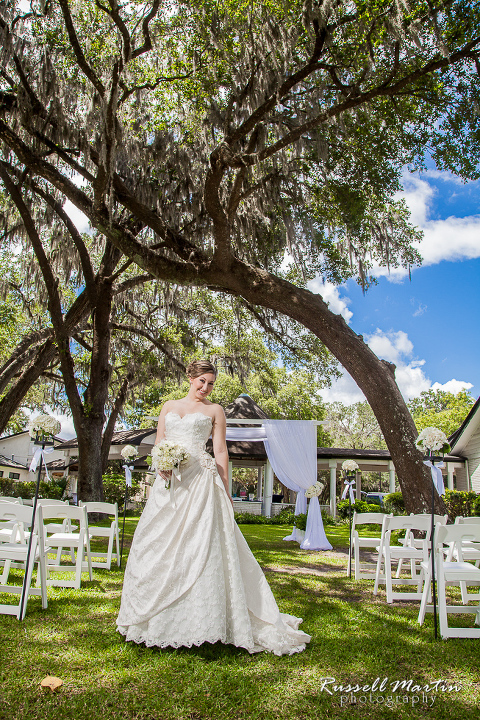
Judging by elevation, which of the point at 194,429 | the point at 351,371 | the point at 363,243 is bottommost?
the point at 194,429

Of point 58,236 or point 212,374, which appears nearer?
point 212,374

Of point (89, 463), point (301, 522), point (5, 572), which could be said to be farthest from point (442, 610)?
point (89, 463)

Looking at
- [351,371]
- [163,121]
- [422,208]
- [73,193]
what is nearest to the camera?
[351,371]

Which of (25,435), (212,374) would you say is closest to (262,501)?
(212,374)

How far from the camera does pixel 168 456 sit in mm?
3512

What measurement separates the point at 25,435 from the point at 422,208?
118 feet

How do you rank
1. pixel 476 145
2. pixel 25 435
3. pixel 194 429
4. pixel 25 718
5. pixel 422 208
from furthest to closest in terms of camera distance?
pixel 25 435 → pixel 422 208 → pixel 476 145 → pixel 194 429 → pixel 25 718

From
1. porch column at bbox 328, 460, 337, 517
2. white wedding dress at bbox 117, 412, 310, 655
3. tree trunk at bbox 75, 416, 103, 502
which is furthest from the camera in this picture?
porch column at bbox 328, 460, 337, 517

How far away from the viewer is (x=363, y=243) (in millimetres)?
10156

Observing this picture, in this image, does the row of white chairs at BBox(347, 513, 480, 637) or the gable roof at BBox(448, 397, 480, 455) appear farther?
the gable roof at BBox(448, 397, 480, 455)

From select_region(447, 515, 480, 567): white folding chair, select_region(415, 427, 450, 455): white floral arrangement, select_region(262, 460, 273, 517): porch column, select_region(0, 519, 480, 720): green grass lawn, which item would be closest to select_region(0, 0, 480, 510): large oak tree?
select_region(447, 515, 480, 567): white folding chair

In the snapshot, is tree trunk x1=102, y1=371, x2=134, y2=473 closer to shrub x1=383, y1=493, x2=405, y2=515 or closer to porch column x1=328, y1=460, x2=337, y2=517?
porch column x1=328, y1=460, x2=337, y2=517

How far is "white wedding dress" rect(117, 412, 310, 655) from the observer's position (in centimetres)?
320

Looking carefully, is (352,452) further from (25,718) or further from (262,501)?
(25,718)
